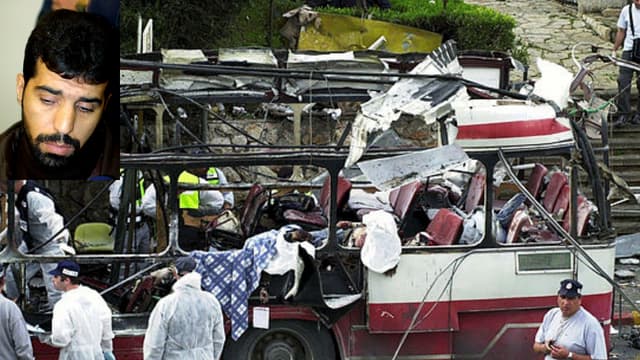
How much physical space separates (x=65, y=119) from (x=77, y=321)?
251 centimetres

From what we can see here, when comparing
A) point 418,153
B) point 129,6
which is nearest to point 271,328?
point 418,153

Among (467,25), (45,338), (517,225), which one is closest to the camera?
(45,338)

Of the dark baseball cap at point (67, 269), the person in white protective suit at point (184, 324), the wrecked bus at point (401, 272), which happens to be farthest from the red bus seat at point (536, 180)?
the dark baseball cap at point (67, 269)

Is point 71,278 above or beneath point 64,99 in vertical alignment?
beneath

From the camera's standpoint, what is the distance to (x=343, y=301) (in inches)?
392

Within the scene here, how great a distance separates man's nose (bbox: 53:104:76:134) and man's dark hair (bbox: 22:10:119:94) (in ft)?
0.96

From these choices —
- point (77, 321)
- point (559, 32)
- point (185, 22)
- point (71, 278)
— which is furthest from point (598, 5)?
point (77, 321)

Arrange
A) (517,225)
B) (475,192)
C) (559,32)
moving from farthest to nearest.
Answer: (559,32) → (475,192) → (517,225)

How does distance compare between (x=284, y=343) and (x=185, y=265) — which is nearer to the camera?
(x=185, y=265)

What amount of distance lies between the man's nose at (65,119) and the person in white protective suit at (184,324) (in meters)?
2.29

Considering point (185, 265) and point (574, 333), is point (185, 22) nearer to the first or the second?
point (185, 265)

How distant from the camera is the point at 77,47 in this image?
10.6 m

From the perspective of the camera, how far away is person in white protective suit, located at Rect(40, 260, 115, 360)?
8758 mm

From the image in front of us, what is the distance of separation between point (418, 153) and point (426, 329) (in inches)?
60.3
